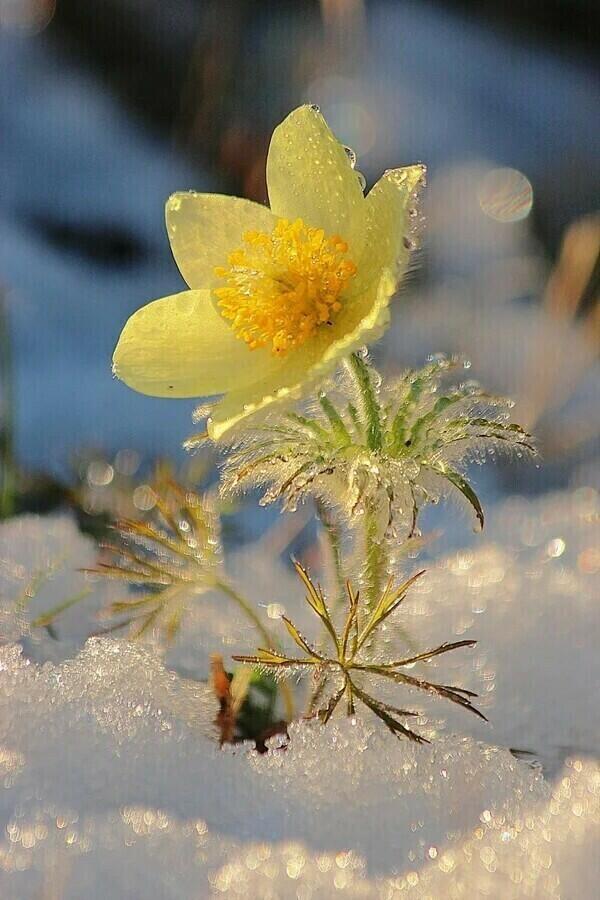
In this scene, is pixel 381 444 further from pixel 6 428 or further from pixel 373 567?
pixel 6 428

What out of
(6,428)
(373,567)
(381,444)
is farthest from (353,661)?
(6,428)

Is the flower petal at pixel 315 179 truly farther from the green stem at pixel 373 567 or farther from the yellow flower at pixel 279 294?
the green stem at pixel 373 567

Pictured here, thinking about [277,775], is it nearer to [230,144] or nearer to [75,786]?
[75,786]

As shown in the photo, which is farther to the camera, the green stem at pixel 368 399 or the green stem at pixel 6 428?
the green stem at pixel 6 428

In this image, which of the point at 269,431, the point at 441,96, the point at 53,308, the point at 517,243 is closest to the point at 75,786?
the point at 269,431

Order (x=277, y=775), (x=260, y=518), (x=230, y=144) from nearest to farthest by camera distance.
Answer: (x=277, y=775) → (x=260, y=518) → (x=230, y=144)

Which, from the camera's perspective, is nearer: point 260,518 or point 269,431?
point 269,431

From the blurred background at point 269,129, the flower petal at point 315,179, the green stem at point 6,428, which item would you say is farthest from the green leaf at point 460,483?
the blurred background at point 269,129
